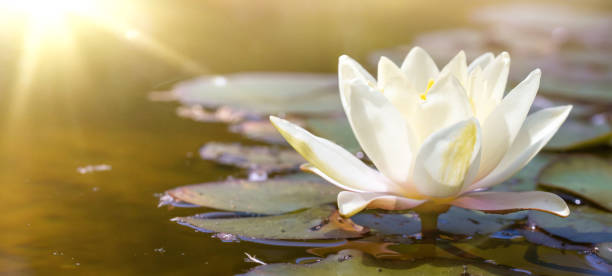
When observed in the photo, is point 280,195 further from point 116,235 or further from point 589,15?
point 589,15

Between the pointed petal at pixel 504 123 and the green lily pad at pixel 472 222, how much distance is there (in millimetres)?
192

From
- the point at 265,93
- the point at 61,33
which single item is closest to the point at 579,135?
the point at 265,93

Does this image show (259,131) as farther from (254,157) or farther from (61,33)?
(61,33)

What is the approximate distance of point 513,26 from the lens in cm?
529

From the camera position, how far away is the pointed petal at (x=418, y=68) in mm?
1263

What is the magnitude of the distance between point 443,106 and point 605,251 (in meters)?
0.42

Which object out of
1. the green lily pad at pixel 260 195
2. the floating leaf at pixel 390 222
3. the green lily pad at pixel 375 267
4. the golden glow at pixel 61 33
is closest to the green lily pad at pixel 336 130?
the green lily pad at pixel 260 195

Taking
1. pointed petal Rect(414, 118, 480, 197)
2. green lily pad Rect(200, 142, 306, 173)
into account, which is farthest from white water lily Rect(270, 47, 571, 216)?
green lily pad Rect(200, 142, 306, 173)

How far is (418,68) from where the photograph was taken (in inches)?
49.8

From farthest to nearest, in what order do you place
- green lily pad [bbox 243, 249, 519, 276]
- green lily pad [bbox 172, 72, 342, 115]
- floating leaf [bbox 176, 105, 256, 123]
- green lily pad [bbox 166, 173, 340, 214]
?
green lily pad [bbox 172, 72, 342, 115]
floating leaf [bbox 176, 105, 256, 123]
green lily pad [bbox 166, 173, 340, 214]
green lily pad [bbox 243, 249, 519, 276]

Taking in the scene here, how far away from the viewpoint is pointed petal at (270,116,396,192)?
111 cm

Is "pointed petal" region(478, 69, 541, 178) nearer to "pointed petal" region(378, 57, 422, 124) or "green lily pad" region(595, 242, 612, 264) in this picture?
"pointed petal" region(378, 57, 422, 124)

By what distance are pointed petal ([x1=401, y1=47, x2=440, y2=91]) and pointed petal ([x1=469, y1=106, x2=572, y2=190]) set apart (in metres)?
0.22

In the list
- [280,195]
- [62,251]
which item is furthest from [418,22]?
[62,251]
